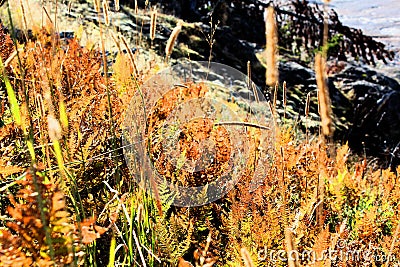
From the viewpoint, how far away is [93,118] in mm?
1765

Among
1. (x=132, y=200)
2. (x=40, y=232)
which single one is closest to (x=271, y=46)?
(x=40, y=232)

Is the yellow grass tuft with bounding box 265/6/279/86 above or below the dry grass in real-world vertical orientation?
above

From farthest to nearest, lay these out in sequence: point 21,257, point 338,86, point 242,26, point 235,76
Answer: point 242,26 < point 338,86 < point 235,76 < point 21,257

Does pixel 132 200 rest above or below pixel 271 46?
below

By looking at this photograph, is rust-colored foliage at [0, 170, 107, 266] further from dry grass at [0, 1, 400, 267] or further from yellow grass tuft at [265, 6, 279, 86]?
yellow grass tuft at [265, 6, 279, 86]

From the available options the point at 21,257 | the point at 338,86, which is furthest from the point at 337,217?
the point at 338,86

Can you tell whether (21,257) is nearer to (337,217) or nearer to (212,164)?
(212,164)

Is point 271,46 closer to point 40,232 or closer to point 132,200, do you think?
point 40,232

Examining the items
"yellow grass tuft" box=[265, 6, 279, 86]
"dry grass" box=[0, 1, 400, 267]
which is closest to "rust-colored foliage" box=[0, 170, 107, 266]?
"dry grass" box=[0, 1, 400, 267]

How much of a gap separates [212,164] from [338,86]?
480 cm

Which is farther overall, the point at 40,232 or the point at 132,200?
the point at 132,200

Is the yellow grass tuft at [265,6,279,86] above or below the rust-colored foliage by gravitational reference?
above

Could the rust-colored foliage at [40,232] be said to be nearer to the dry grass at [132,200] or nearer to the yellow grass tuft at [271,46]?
the dry grass at [132,200]

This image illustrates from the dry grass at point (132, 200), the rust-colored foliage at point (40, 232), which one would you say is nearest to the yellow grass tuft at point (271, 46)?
the dry grass at point (132, 200)
